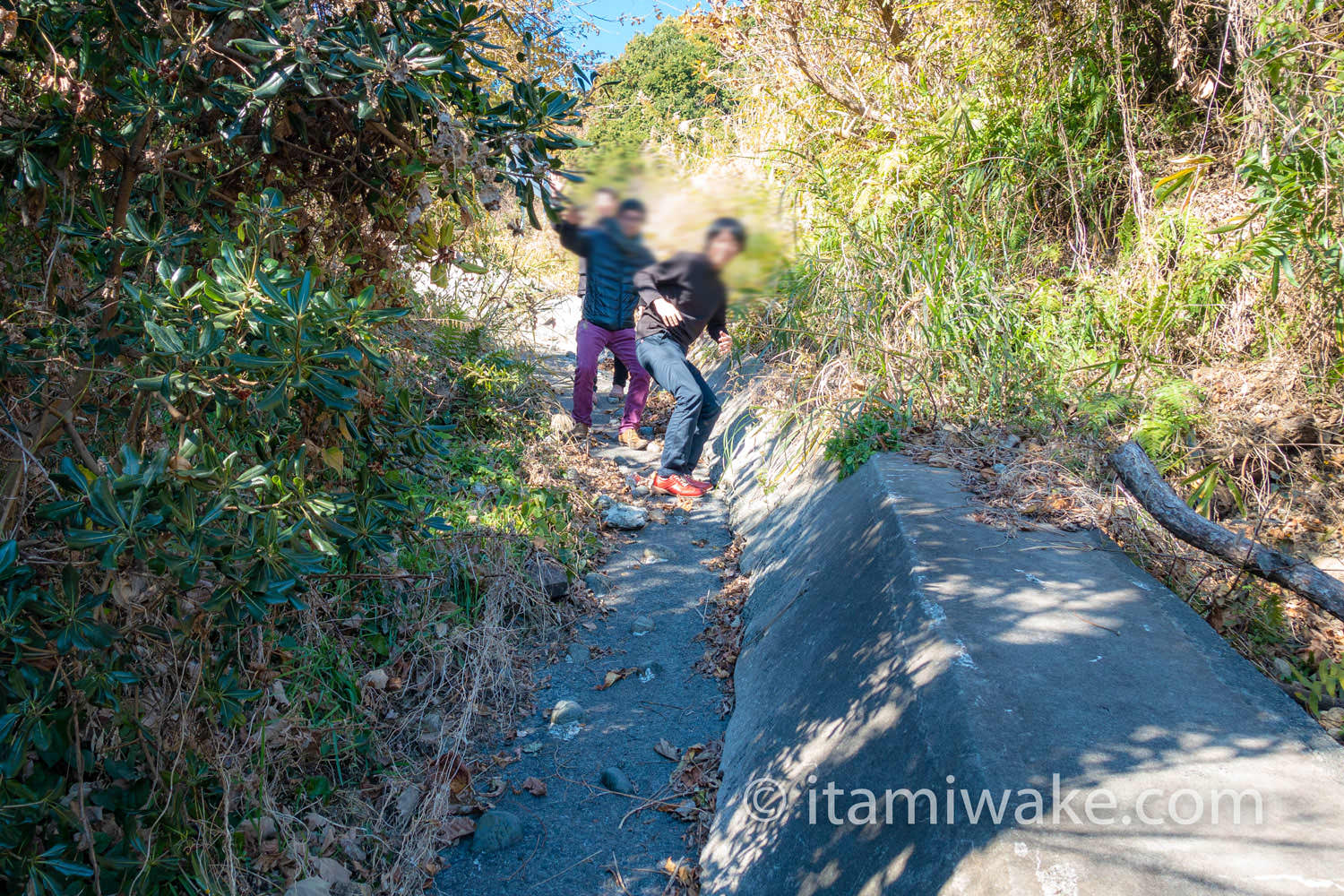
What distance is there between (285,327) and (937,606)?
219 centimetres

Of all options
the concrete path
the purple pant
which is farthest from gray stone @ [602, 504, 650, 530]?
the purple pant

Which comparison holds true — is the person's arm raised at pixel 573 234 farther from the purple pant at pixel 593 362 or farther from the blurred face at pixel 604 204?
the purple pant at pixel 593 362

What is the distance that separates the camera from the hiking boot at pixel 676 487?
635cm

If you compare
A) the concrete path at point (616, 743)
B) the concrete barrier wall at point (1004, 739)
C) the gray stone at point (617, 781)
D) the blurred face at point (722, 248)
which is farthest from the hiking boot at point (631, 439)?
the blurred face at point (722, 248)

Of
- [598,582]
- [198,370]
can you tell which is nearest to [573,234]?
[198,370]

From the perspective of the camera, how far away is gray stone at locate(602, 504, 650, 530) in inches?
224

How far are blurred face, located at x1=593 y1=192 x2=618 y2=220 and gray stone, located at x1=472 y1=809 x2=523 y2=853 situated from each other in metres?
2.27

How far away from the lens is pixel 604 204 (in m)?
1.86

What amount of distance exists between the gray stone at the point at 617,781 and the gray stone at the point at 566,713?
1.30 ft

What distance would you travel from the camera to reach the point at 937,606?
2824 mm

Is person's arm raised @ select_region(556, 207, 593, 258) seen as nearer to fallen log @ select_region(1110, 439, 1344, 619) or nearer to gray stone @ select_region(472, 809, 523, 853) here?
gray stone @ select_region(472, 809, 523, 853)

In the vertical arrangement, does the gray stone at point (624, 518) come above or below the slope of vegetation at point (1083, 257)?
below

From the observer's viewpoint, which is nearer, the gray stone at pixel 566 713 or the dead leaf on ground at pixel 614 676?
the gray stone at pixel 566 713

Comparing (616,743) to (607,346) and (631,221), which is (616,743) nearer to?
(631,221)
